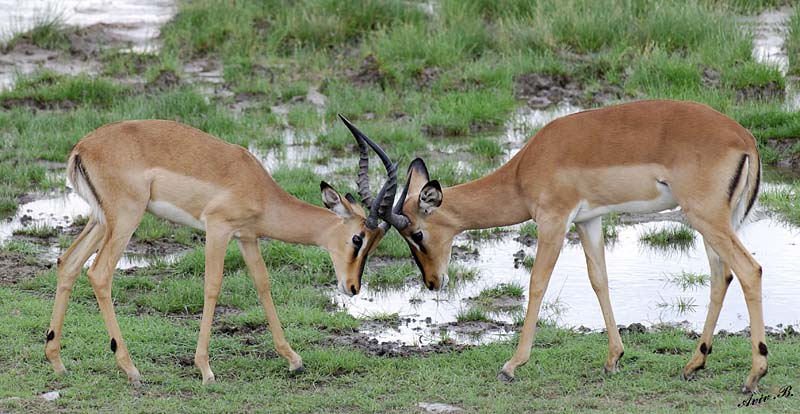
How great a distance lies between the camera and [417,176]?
22.8 ft

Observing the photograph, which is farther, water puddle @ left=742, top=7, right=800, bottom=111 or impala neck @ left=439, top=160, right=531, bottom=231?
water puddle @ left=742, top=7, right=800, bottom=111

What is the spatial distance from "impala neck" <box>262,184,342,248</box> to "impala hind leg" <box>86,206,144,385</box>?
0.68m

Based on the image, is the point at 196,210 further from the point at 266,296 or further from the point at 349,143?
the point at 349,143

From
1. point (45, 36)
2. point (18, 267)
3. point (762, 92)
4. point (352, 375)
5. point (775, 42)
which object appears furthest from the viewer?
point (45, 36)

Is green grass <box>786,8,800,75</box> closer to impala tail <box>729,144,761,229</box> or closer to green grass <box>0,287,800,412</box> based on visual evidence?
green grass <box>0,287,800,412</box>

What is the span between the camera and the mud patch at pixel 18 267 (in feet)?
26.3

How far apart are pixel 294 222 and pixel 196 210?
519mm

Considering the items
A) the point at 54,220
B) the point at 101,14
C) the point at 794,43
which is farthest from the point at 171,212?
the point at 101,14

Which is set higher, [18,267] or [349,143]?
[18,267]

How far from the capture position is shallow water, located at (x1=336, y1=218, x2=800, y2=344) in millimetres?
7426

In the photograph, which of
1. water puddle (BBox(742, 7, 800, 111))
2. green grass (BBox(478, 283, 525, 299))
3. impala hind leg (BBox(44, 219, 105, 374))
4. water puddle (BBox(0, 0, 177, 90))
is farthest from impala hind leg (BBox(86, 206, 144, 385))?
water puddle (BBox(742, 7, 800, 111))

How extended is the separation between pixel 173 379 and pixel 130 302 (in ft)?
4.84

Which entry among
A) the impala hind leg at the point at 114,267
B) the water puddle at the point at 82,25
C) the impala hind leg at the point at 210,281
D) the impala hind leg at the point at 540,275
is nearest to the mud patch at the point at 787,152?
the impala hind leg at the point at 540,275

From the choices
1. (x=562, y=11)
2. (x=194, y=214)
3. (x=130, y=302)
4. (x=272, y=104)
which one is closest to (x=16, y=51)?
(x=272, y=104)
